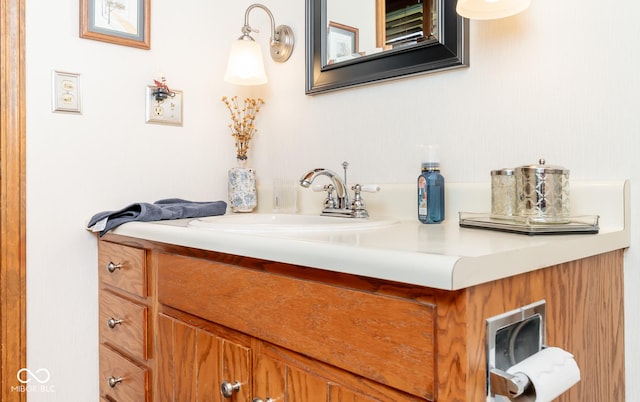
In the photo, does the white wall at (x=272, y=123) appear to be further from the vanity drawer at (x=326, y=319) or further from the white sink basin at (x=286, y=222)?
the vanity drawer at (x=326, y=319)

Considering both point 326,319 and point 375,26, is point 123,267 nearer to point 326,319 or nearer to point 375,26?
point 326,319

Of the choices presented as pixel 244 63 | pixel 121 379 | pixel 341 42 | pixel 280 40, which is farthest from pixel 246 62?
pixel 121 379

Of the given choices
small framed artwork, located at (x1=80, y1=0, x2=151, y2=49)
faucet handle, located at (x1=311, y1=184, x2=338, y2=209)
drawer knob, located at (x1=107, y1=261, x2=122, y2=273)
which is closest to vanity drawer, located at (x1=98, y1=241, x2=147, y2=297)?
drawer knob, located at (x1=107, y1=261, x2=122, y2=273)

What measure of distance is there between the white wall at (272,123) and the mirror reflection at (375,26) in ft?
0.36

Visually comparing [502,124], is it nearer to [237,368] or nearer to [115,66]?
[237,368]

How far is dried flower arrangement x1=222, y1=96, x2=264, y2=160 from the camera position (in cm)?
169

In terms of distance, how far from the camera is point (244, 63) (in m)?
1.56

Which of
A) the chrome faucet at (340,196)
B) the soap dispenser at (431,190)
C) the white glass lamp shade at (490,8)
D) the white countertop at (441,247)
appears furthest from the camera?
the chrome faucet at (340,196)

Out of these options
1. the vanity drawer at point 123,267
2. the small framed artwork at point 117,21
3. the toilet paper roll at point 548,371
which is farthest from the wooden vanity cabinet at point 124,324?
the toilet paper roll at point 548,371

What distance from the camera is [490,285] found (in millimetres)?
572

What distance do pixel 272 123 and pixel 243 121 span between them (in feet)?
0.36

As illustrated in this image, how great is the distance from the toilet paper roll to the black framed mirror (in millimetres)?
764

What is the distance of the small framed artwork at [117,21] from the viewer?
1.44 metres

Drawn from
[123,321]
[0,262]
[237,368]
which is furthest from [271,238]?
[0,262]
